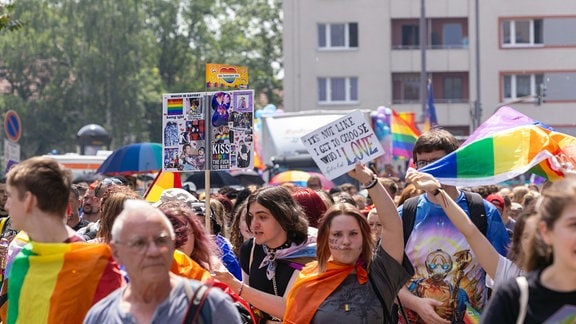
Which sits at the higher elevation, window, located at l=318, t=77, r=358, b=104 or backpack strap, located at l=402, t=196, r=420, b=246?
window, located at l=318, t=77, r=358, b=104

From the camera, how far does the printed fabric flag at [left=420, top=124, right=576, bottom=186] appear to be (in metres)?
7.43

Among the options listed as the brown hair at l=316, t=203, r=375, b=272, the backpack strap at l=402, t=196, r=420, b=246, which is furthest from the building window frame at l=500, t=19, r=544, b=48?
the brown hair at l=316, t=203, r=375, b=272

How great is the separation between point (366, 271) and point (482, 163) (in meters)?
1.54

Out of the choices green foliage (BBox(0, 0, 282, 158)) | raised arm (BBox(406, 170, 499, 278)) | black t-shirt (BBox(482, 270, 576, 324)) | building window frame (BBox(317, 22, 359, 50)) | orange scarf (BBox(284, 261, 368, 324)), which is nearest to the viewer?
black t-shirt (BBox(482, 270, 576, 324))

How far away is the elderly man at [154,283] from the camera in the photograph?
15.6 feet

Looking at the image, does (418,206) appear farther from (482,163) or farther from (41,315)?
(41,315)

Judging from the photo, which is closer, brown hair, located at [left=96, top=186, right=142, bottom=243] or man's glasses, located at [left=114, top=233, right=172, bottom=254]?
man's glasses, located at [left=114, top=233, right=172, bottom=254]

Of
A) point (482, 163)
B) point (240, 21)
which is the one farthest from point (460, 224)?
point (240, 21)

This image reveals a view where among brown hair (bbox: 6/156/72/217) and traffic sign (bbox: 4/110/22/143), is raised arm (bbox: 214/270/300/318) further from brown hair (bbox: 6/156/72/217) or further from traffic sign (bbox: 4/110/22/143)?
traffic sign (bbox: 4/110/22/143)

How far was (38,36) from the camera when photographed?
65062 millimetres

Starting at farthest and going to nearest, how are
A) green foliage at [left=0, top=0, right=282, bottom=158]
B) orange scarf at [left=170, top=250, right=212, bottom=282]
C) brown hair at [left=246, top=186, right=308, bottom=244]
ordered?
green foliage at [left=0, top=0, right=282, bottom=158] < brown hair at [left=246, top=186, right=308, bottom=244] < orange scarf at [left=170, top=250, right=212, bottom=282]

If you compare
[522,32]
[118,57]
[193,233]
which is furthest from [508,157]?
[118,57]

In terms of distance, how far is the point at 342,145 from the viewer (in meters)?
7.13

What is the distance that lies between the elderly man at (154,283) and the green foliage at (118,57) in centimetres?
5550
